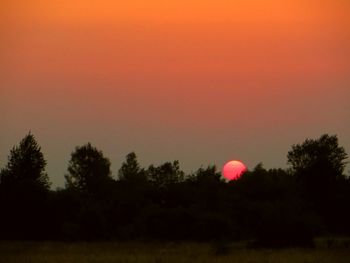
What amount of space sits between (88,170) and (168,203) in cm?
2121

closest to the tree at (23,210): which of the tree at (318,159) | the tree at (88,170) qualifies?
the tree at (88,170)

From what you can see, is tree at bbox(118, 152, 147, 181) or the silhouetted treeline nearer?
the silhouetted treeline

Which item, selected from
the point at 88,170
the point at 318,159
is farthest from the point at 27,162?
the point at 318,159

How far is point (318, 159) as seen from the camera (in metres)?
94.2

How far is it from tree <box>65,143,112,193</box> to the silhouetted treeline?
0.41 ft

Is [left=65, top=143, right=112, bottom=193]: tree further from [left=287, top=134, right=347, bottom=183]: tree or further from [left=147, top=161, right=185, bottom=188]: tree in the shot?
[left=287, top=134, right=347, bottom=183]: tree

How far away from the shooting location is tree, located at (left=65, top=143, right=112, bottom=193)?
8588 centimetres

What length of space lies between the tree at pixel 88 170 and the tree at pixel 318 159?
23228 mm

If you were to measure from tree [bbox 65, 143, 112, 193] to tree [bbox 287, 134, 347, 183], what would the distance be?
2323cm

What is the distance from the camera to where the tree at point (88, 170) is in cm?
8588

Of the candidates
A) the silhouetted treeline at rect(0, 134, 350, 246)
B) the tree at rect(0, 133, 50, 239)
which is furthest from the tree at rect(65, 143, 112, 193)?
the tree at rect(0, 133, 50, 239)

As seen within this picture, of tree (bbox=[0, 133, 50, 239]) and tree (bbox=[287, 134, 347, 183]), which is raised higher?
tree (bbox=[287, 134, 347, 183])

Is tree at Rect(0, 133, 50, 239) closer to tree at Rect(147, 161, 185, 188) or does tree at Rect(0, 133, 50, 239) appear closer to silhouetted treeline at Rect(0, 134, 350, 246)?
silhouetted treeline at Rect(0, 134, 350, 246)

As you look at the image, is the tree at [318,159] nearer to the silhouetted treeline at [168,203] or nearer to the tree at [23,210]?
the silhouetted treeline at [168,203]
